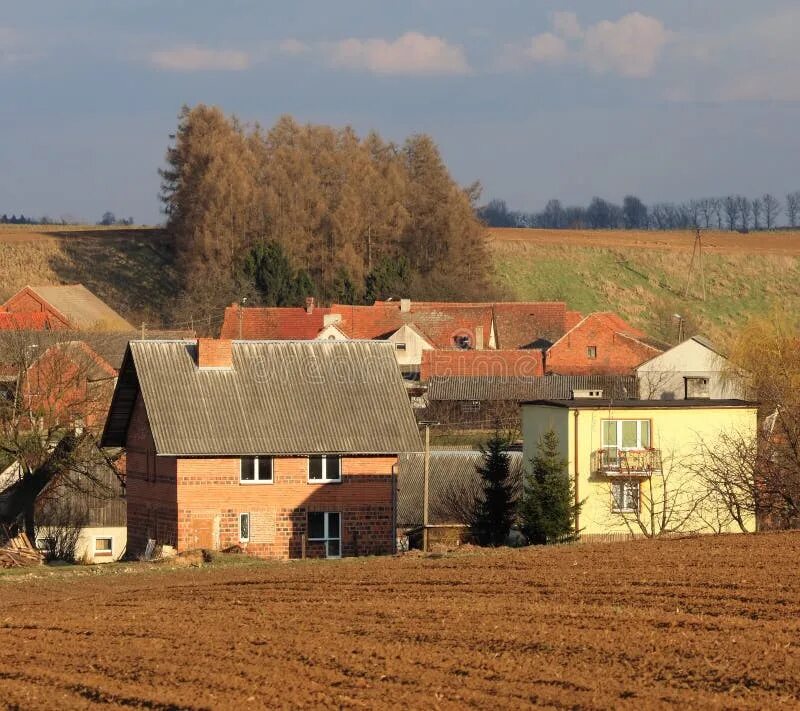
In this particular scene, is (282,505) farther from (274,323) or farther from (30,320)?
(274,323)

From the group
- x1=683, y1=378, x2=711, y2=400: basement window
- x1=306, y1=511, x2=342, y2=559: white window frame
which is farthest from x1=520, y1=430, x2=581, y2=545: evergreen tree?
x1=683, y1=378, x2=711, y2=400: basement window

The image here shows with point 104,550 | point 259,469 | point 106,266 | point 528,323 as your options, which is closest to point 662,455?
point 259,469

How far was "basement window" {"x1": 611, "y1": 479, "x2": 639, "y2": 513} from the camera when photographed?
38812 mm

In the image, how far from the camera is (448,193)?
10469 centimetres

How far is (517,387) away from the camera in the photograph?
63.5 meters

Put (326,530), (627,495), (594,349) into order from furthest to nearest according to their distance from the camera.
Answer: (594,349), (627,495), (326,530)

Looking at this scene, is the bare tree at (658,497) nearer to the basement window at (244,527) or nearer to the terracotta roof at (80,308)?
the basement window at (244,527)

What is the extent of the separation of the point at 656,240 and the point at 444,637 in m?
130

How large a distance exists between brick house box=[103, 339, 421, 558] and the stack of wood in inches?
110

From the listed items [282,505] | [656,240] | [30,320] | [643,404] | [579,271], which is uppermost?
[656,240]

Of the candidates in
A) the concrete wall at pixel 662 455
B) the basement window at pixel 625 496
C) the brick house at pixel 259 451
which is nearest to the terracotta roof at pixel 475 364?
the concrete wall at pixel 662 455

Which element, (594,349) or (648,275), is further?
(648,275)

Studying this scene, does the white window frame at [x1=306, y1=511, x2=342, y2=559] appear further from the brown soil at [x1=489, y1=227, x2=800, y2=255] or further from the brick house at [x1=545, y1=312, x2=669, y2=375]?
the brown soil at [x1=489, y1=227, x2=800, y2=255]

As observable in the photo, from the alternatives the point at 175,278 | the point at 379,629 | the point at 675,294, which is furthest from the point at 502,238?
the point at 379,629
